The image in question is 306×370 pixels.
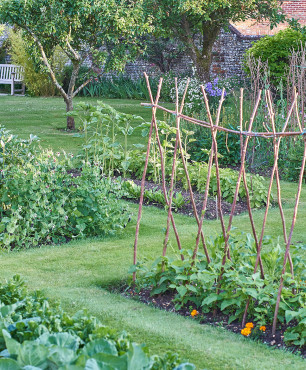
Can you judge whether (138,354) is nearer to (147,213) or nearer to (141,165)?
(147,213)

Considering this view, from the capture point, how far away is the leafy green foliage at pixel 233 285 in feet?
10.2

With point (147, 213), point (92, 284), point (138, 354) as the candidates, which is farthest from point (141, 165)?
point (138, 354)

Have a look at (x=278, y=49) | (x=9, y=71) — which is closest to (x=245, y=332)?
(x=278, y=49)

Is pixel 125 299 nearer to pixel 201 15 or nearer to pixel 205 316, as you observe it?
pixel 205 316

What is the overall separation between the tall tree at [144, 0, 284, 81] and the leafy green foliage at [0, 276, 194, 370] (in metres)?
10.00

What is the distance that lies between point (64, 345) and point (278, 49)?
12.5m

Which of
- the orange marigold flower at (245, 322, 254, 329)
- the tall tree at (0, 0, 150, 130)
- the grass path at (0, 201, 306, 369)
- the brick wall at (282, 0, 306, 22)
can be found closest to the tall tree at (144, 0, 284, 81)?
the tall tree at (0, 0, 150, 130)

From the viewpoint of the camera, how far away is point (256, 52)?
13805mm

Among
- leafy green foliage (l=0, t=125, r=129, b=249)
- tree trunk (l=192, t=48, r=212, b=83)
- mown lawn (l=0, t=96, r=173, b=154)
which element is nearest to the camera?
leafy green foliage (l=0, t=125, r=129, b=249)

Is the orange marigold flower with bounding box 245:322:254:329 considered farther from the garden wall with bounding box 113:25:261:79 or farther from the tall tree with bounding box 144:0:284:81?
the garden wall with bounding box 113:25:261:79

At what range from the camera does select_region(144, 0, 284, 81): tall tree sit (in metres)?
12.0

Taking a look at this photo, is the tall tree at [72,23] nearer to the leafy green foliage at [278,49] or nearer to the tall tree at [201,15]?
the tall tree at [201,15]

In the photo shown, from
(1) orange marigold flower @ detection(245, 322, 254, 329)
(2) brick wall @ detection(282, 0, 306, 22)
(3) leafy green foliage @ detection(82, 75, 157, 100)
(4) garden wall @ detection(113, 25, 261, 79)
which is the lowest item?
(1) orange marigold flower @ detection(245, 322, 254, 329)

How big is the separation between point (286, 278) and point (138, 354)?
1536mm
